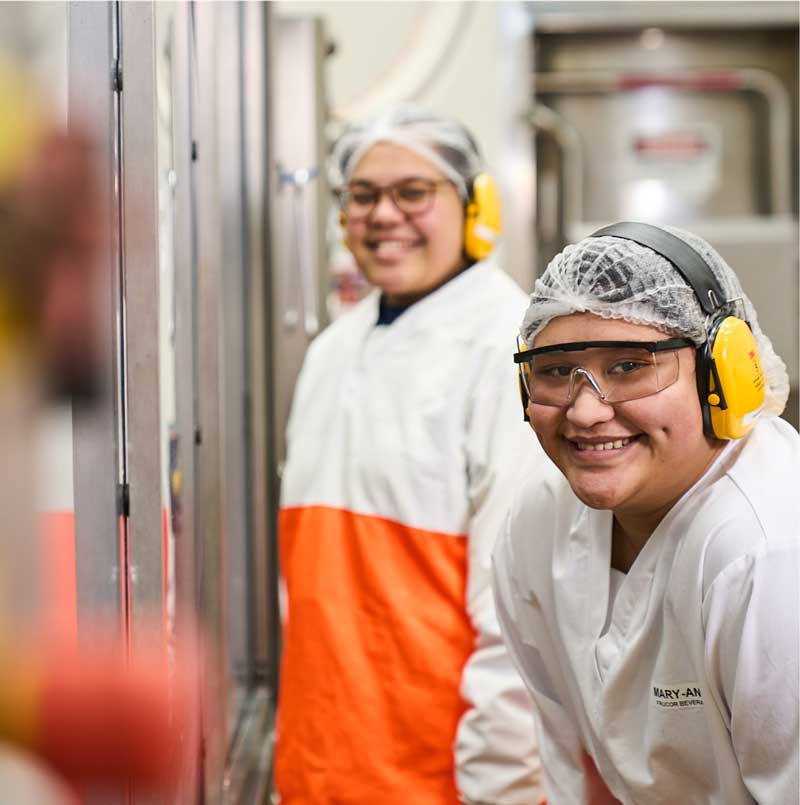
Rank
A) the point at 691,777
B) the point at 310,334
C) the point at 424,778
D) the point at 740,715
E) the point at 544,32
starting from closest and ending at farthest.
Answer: the point at 740,715
the point at 691,777
the point at 424,778
the point at 310,334
the point at 544,32

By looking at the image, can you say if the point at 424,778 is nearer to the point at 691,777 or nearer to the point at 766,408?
the point at 691,777

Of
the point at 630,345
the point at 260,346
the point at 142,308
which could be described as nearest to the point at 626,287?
the point at 630,345

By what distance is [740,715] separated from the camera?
99 centimetres

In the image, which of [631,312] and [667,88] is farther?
[667,88]

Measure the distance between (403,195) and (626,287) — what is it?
0.70 m

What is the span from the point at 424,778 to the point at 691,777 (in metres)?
0.52

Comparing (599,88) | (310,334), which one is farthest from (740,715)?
(599,88)

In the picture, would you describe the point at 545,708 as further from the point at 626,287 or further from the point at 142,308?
the point at 142,308

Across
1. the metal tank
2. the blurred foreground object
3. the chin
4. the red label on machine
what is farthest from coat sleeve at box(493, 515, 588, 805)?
the red label on machine

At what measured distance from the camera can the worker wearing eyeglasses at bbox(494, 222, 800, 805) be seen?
98cm

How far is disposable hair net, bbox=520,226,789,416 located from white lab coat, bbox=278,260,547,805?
1.32ft

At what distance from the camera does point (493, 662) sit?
1.47 meters

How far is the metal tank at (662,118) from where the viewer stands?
322 centimetres

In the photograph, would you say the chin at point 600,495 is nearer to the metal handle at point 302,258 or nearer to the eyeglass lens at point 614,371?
the eyeglass lens at point 614,371
